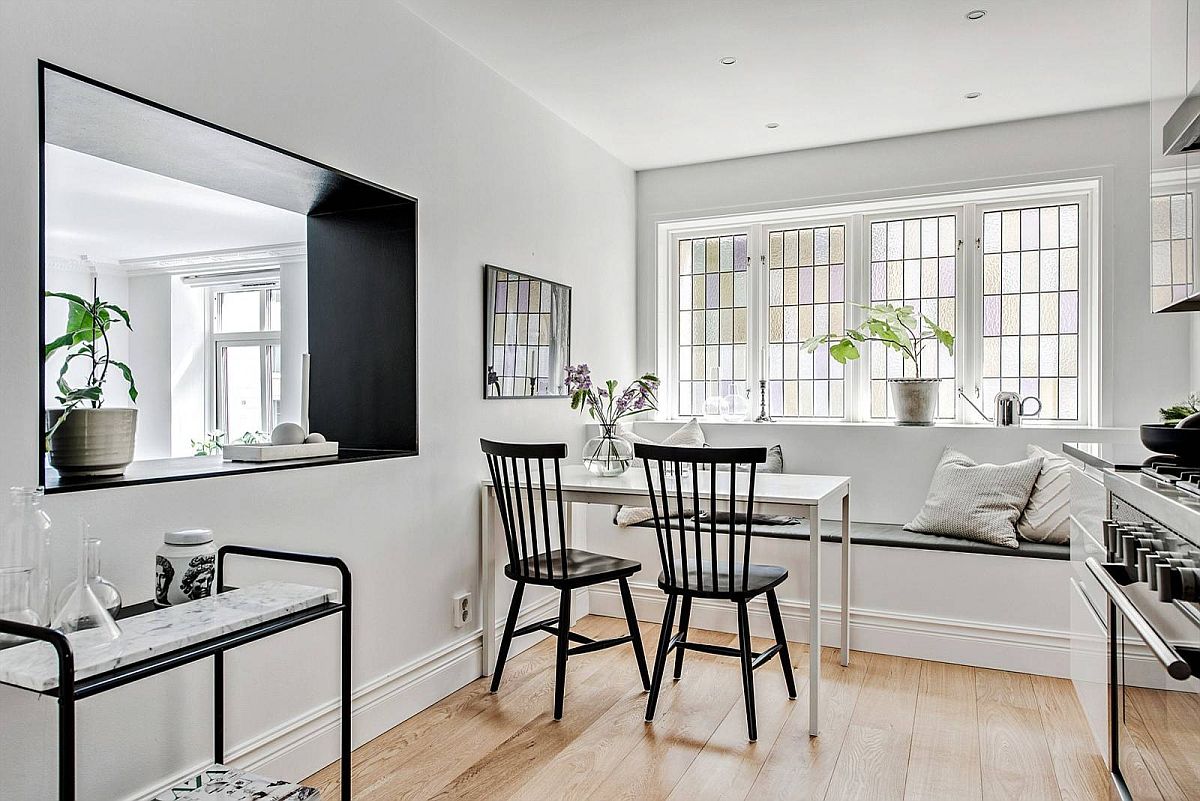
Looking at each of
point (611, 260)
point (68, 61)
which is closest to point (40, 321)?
point (68, 61)

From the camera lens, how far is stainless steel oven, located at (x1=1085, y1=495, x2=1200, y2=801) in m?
1.34

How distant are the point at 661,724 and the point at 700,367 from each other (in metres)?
2.47

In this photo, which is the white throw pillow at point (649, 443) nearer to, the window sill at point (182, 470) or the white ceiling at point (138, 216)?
the window sill at point (182, 470)

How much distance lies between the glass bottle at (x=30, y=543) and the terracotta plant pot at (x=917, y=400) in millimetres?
3659

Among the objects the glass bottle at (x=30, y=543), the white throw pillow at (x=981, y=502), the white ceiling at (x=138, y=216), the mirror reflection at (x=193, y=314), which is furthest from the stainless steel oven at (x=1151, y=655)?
the mirror reflection at (x=193, y=314)

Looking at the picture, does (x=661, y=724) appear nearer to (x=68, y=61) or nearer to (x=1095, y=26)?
(x=68, y=61)

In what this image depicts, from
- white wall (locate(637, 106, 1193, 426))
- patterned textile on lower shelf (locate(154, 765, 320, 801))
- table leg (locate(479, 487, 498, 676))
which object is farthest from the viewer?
white wall (locate(637, 106, 1193, 426))

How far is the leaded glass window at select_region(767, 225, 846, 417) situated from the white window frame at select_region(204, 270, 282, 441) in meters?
3.35

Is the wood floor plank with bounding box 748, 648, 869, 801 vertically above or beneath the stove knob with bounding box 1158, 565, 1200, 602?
beneath

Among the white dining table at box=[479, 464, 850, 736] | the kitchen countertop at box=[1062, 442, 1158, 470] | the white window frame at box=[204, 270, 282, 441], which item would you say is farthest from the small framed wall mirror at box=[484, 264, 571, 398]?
the white window frame at box=[204, 270, 282, 441]

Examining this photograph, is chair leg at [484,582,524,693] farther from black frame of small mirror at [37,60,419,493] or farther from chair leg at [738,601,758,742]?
chair leg at [738,601,758,742]

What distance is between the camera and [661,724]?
8.84ft

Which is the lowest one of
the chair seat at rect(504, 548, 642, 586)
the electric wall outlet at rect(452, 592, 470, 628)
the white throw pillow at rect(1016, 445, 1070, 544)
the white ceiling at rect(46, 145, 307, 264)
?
the electric wall outlet at rect(452, 592, 470, 628)

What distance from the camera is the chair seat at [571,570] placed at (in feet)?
9.04
